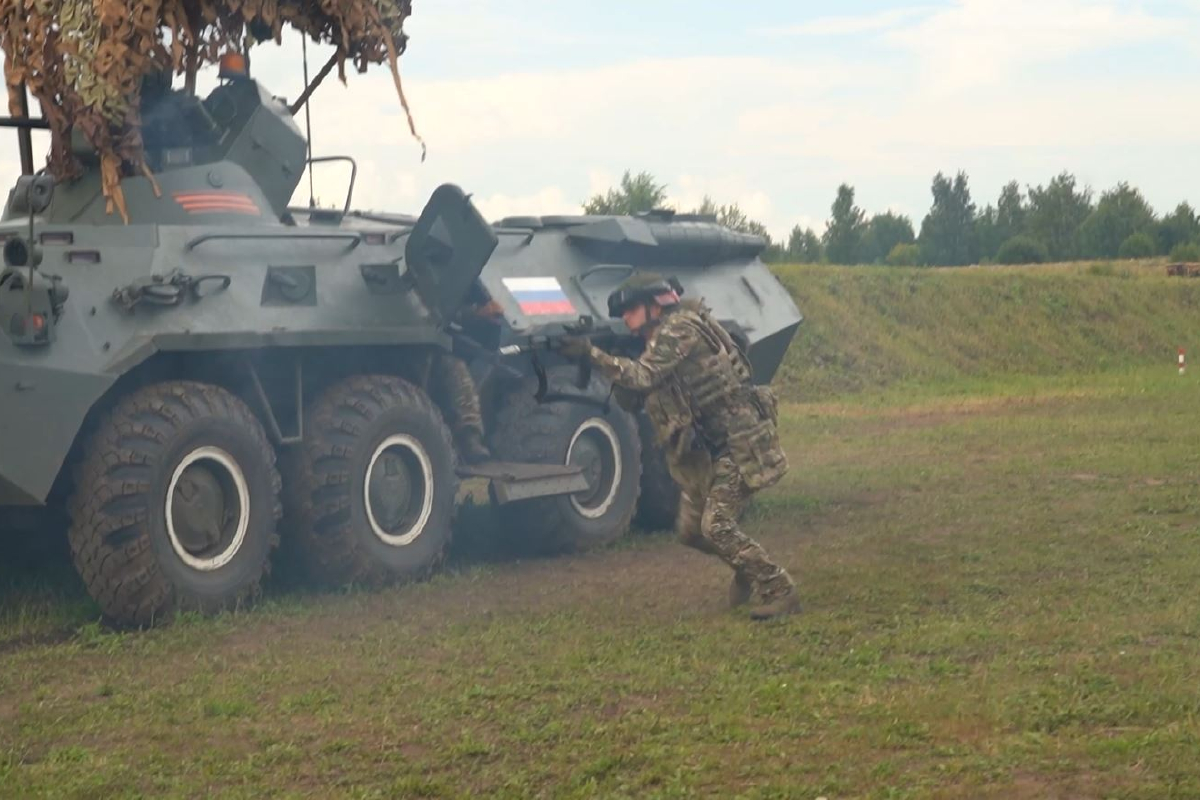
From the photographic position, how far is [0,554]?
9703mm

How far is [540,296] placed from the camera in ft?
38.5

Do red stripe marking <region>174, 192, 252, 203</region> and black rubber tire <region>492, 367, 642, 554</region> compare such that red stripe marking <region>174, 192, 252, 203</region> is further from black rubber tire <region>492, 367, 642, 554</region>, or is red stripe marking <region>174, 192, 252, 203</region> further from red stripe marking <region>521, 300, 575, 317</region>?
black rubber tire <region>492, 367, 642, 554</region>

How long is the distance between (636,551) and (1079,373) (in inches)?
945

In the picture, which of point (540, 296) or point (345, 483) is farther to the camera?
point (540, 296)

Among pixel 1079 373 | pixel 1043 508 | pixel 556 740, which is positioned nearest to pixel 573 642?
pixel 556 740

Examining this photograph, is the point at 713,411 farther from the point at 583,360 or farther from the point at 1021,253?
the point at 1021,253

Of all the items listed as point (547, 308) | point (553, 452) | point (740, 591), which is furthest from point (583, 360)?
point (547, 308)

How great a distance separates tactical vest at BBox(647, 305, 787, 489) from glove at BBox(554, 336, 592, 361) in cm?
43

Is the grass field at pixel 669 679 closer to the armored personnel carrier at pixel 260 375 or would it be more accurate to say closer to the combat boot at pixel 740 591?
the combat boot at pixel 740 591

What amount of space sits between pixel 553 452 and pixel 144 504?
3.29m

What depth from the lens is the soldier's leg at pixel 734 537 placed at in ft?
29.1

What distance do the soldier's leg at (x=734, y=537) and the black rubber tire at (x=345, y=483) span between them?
6.37 ft

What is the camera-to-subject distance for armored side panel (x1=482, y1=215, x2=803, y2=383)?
11609 millimetres

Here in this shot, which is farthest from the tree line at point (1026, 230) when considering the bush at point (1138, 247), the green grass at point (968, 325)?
the green grass at point (968, 325)
